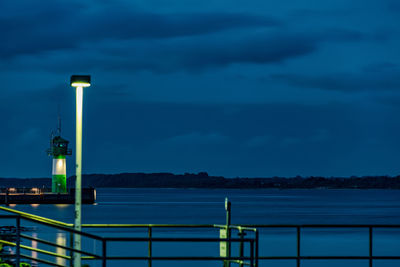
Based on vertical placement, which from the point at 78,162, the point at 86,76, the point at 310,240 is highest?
the point at 86,76

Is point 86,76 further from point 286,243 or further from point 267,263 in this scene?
point 286,243

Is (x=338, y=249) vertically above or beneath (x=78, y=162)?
beneath

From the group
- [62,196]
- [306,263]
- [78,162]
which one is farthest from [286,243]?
[62,196]

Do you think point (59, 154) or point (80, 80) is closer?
point (80, 80)

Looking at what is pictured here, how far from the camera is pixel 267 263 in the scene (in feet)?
167

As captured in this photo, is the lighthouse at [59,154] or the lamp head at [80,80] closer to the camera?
the lamp head at [80,80]

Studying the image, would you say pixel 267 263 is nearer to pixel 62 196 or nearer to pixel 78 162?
pixel 78 162

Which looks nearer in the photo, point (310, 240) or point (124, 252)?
point (124, 252)

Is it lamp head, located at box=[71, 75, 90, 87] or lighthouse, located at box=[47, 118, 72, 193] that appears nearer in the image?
lamp head, located at box=[71, 75, 90, 87]

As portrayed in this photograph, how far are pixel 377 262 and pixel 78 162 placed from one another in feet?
134

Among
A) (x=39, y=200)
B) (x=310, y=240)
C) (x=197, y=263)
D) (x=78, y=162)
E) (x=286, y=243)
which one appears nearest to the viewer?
(x=78, y=162)

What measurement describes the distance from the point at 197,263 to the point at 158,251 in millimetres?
6071

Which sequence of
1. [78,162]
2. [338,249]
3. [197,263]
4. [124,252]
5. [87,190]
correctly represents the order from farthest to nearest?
[87,190] → [338,249] → [124,252] → [197,263] → [78,162]

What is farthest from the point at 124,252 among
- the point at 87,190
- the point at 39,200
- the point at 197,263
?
the point at 87,190
